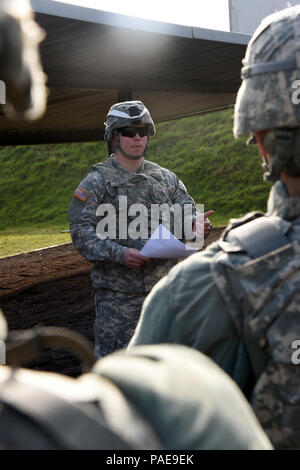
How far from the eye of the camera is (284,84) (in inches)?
65.3

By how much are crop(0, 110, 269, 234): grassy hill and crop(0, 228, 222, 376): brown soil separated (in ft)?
22.7

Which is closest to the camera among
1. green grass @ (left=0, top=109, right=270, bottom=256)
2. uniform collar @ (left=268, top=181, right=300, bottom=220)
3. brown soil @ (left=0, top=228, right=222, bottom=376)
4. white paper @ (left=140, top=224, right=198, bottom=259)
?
uniform collar @ (left=268, top=181, right=300, bottom=220)

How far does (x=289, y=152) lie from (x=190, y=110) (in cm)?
1553

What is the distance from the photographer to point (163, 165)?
27875 mm

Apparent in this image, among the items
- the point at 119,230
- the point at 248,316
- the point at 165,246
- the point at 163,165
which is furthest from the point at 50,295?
the point at 163,165

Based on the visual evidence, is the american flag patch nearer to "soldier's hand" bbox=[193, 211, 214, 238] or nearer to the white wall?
"soldier's hand" bbox=[193, 211, 214, 238]

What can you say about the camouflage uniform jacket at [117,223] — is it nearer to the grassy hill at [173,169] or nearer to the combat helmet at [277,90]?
the combat helmet at [277,90]

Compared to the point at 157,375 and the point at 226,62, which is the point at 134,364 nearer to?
the point at 157,375

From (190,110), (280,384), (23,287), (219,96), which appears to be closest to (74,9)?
(23,287)

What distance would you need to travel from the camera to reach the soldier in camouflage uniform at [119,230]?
4.13m

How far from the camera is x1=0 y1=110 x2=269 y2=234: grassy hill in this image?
23.2 meters

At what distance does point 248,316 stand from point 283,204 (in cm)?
33

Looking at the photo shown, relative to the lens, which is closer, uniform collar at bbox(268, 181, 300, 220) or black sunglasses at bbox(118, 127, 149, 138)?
uniform collar at bbox(268, 181, 300, 220)

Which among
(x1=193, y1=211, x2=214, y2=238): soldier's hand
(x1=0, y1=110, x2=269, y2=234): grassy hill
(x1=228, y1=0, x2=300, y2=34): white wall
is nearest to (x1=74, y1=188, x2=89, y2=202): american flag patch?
(x1=193, y1=211, x2=214, y2=238): soldier's hand
